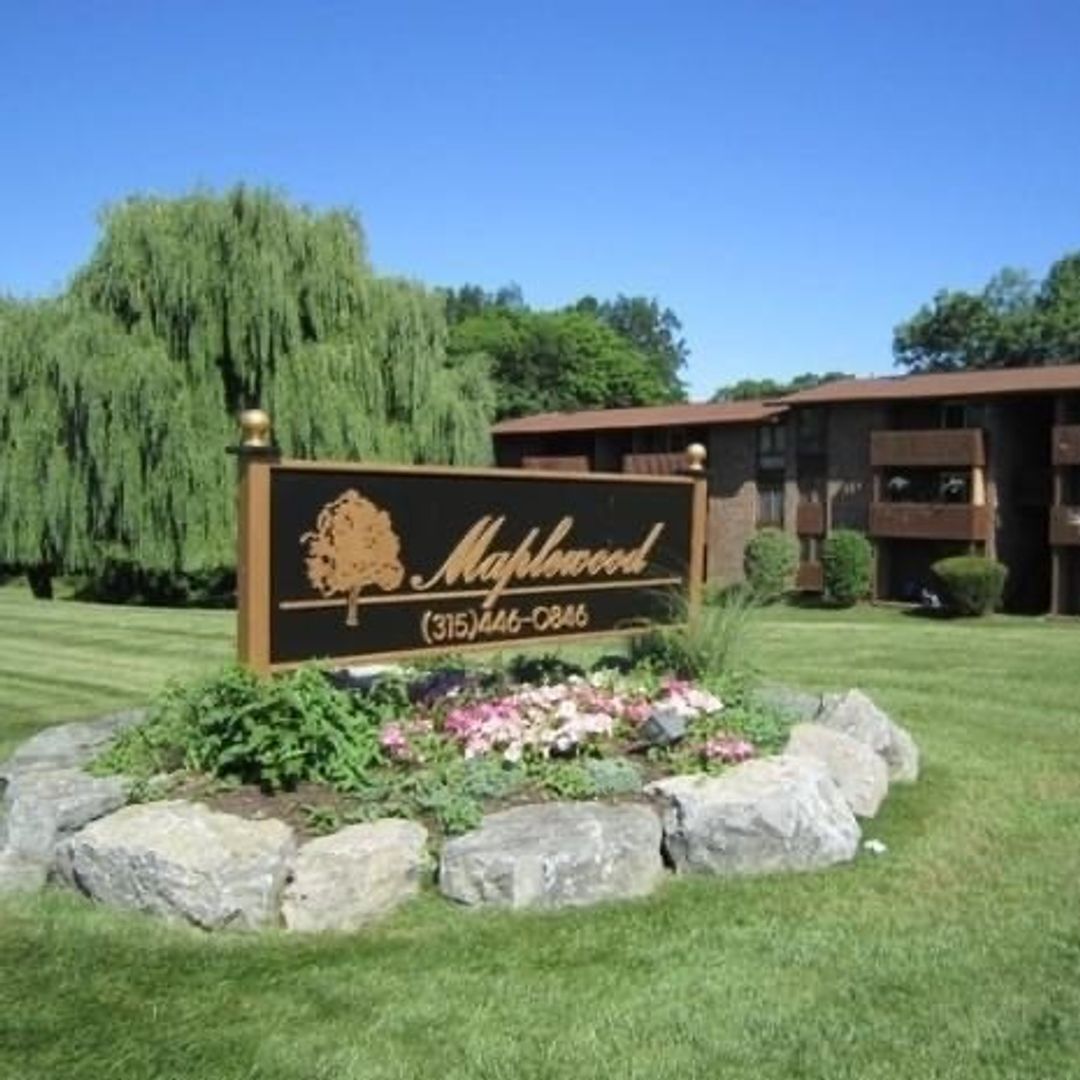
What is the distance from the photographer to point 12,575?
107ft

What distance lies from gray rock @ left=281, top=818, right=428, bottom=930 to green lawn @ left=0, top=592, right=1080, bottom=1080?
4.8 inches

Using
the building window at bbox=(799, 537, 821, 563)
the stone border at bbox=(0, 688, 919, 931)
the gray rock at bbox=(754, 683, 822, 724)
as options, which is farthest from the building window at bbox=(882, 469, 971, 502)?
the stone border at bbox=(0, 688, 919, 931)

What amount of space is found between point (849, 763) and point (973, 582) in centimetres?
2839

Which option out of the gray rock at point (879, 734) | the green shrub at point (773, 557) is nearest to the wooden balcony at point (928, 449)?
the green shrub at point (773, 557)

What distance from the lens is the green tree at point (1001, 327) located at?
64000 mm

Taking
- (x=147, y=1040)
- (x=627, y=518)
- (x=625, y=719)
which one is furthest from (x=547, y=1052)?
(x=627, y=518)

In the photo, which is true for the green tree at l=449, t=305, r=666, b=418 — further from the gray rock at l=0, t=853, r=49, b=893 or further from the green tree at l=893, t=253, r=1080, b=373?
the gray rock at l=0, t=853, r=49, b=893

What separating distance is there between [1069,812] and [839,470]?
33962 mm

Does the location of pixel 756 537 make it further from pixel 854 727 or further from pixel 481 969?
pixel 481 969

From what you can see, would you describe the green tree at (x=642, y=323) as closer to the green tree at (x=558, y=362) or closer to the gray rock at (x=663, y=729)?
the green tree at (x=558, y=362)

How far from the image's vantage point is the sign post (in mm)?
6105

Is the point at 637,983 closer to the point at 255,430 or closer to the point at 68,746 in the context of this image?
the point at 255,430

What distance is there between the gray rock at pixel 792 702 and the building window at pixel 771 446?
109 feet

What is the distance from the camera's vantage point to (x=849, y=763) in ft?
21.7
